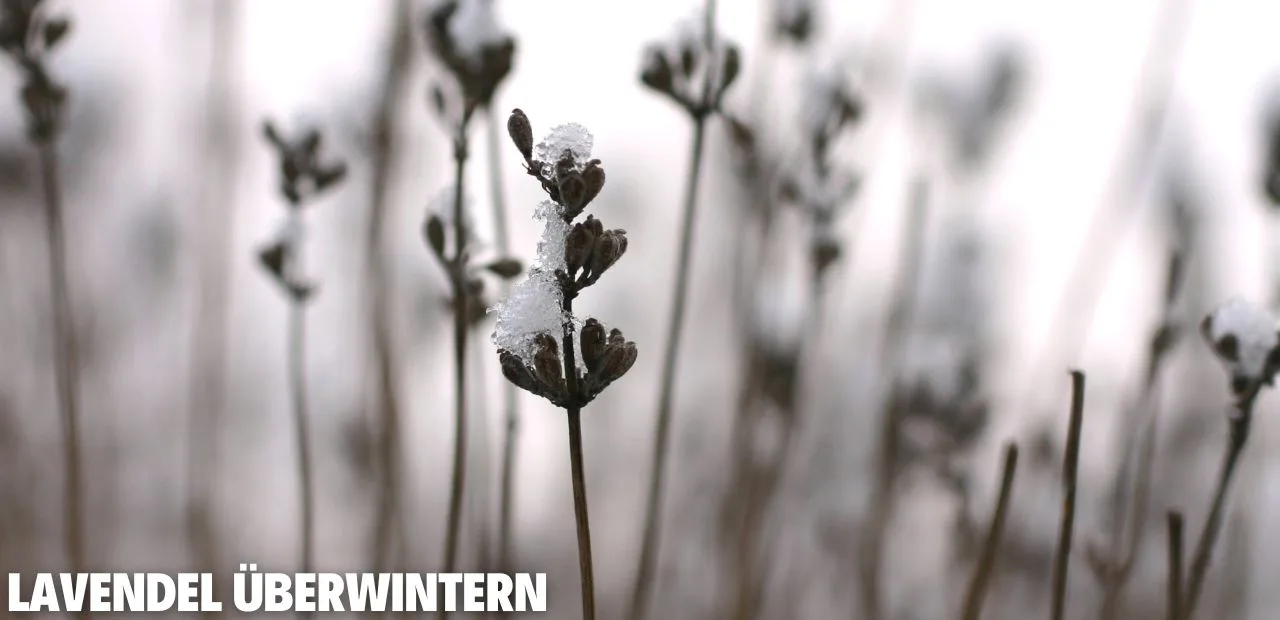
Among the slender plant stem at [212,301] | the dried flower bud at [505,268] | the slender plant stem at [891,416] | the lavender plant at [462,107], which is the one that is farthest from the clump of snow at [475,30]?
the slender plant stem at [212,301]

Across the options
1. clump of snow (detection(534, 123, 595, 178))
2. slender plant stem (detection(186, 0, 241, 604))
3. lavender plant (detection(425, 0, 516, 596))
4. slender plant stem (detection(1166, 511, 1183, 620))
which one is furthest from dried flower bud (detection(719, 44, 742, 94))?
slender plant stem (detection(186, 0, 241, 604))

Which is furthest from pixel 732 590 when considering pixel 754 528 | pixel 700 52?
pixel 700 52

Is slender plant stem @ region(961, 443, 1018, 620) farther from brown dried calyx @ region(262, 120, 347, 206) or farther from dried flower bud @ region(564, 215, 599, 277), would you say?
brown dried calyx @ region(262, 120, 347, 206)

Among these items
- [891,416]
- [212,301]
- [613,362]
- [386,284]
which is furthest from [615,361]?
[212,301]

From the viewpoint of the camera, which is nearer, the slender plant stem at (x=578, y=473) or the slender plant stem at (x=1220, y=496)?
the slender plant stem at (x=578, y=473)

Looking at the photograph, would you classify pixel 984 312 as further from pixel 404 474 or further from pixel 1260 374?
pixel 1260 374

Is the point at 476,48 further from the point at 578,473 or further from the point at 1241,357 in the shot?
the point at 1241,357

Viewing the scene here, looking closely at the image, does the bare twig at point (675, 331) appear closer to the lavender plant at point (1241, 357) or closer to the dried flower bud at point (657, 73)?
the dried flower bud at point (657, 73)
